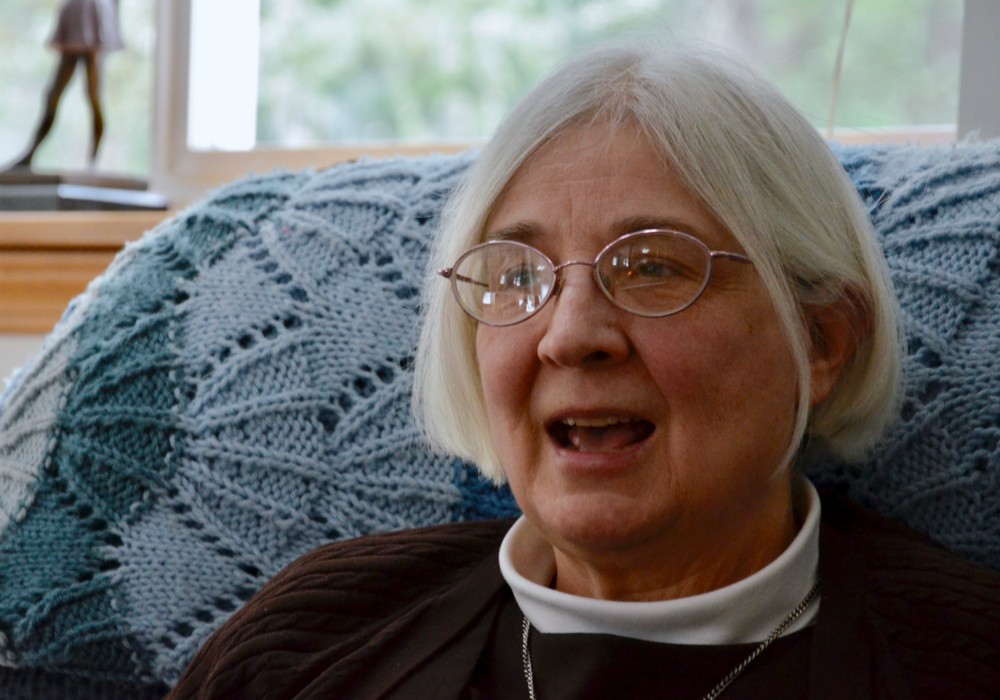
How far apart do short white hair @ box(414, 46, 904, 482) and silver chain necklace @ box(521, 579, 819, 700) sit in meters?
0.14

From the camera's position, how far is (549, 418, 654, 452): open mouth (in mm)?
→ 1054

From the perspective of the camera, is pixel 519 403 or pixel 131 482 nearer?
pixel 519 403

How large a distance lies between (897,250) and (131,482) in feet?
3.14

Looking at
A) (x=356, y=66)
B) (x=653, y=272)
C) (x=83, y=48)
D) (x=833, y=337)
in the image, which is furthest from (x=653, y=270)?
(x=83, y=48)

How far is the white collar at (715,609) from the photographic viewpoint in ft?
3.49

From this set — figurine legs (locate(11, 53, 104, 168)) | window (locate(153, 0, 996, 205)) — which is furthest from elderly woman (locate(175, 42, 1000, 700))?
figurine legs (locate(11, 53, 104, 168))

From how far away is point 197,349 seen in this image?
140cm

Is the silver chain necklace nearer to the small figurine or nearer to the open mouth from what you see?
the open mouth

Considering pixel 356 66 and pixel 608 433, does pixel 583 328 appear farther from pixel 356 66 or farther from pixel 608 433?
pixel 356 66

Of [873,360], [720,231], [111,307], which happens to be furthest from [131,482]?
[873,360]

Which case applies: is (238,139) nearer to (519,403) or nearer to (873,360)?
(519,403)

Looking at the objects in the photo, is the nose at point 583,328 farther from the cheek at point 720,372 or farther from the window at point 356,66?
the window at point 356,66

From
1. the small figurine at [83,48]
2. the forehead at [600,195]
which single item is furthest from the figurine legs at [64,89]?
the forehead at [600,195]

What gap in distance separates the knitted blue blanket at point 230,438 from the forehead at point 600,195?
284mm
